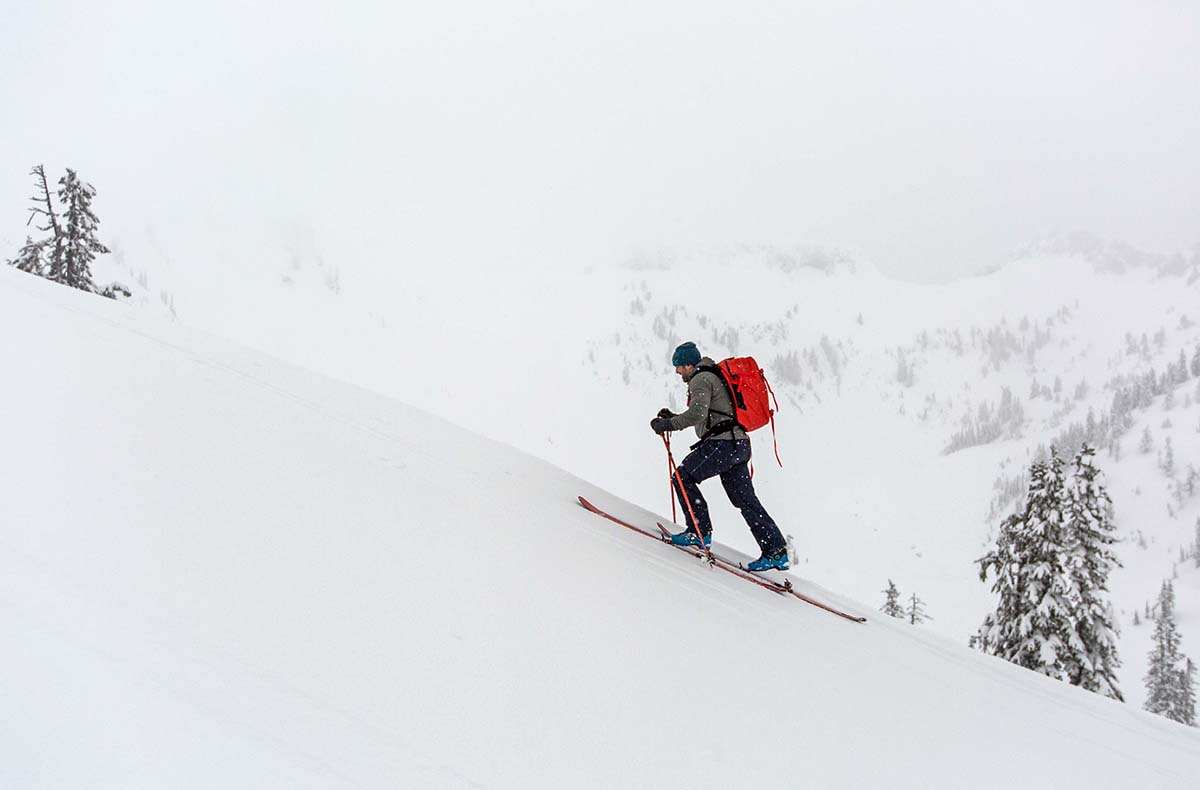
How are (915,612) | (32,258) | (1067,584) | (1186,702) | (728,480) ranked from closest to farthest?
(728,480) < (1067,584) < (32,258) < (915,612) < (1186,702)

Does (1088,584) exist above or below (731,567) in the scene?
above

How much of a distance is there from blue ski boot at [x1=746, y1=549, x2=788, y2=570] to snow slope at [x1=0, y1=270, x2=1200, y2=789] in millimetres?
472

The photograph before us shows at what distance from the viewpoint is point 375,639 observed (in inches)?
125

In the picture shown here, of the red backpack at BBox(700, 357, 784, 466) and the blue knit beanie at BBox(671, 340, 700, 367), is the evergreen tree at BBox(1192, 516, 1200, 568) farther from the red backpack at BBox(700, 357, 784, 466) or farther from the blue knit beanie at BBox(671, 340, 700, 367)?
the blue knit beanie at BBox(671, 340, 700, 367)

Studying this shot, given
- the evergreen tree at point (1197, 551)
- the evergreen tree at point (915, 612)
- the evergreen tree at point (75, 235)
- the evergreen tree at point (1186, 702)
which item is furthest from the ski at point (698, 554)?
the evergreen tree at point (1197, 551)

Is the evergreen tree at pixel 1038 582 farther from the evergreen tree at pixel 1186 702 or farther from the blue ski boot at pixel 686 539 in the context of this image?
the evergreen tree at pixel 1186 702

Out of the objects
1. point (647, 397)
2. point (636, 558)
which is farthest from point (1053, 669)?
point (647, 397)

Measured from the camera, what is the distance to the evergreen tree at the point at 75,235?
19812 millimetres

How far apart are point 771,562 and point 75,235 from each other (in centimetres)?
2217

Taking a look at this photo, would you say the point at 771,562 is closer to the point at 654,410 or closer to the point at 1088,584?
the point at 1088,584

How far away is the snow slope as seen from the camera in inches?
90.4

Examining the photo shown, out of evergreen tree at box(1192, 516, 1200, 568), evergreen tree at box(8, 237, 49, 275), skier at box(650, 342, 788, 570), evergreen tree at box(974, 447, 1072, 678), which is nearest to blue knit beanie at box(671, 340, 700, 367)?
skier at box(650, 342, 788, 570)

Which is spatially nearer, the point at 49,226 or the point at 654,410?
the point at 49,226

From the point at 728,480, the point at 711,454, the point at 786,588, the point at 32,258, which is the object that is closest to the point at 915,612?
the point at 786,588
